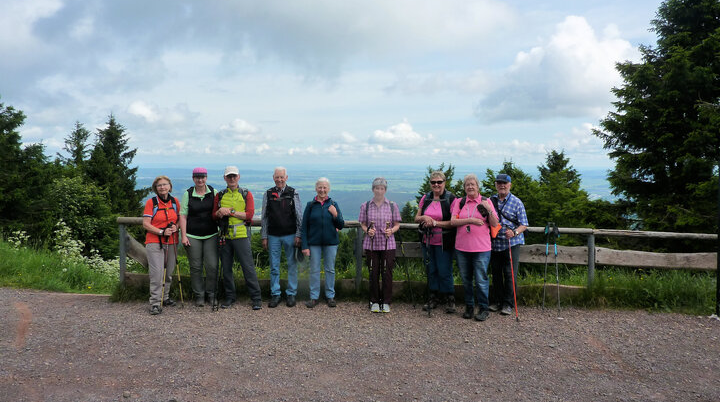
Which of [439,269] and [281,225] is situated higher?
[281,225]

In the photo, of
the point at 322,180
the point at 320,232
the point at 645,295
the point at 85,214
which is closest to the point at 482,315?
the point at 320,232

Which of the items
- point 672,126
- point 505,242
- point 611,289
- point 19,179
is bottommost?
point 611,289

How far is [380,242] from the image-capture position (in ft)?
21.6

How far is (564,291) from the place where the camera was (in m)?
6.84

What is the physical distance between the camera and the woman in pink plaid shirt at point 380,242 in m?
6.56

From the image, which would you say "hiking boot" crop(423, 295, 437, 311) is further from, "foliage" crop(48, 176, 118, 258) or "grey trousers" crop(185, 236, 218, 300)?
"foliage" crop(48, 176, 118, 258)

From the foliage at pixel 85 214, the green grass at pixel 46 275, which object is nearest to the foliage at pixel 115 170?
the foliage at pixel 85 214

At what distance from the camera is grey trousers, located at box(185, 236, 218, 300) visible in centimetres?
670

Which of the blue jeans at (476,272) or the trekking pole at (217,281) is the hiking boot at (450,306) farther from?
the trekking pole at (217,281)

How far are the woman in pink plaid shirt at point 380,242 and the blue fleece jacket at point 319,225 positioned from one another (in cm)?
47

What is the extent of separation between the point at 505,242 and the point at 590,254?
1.66 metres

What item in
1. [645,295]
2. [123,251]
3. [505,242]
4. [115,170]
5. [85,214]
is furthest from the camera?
[115,170]

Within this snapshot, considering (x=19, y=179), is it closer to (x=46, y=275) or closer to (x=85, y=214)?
(x=85, y=214)

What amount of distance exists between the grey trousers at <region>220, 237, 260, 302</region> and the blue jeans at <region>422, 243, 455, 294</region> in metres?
2.63
